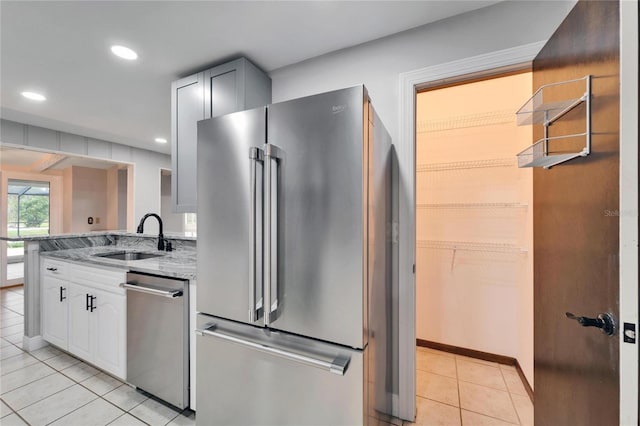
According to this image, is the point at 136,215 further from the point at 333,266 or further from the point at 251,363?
the point at 333,266

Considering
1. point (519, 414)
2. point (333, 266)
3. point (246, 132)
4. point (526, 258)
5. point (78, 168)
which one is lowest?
point (519, 414)

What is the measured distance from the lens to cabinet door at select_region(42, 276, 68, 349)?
7.59 ft

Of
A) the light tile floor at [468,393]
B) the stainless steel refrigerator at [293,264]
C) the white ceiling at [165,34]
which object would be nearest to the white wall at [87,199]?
the white ceiling at [165,34]

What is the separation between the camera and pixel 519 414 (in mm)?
1737

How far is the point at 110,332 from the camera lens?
6.44ft

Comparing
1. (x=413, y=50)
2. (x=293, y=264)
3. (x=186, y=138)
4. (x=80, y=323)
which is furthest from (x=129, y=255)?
(x=413, y=50)

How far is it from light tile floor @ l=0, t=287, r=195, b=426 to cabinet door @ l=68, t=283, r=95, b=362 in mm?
173

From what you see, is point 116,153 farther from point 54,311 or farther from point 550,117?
point 550,117

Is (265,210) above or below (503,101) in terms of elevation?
below

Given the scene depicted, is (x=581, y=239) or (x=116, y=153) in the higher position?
(x=116, y=153)

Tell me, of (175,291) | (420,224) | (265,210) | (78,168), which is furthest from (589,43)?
(78,168)

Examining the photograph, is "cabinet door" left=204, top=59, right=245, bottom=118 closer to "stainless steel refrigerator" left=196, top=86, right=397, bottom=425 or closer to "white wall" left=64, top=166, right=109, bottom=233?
"stainless steel refrigerator" left=196, top=86, right=397, bottom=425

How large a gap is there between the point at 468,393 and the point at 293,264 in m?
1.79

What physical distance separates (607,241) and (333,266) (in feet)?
3.07
